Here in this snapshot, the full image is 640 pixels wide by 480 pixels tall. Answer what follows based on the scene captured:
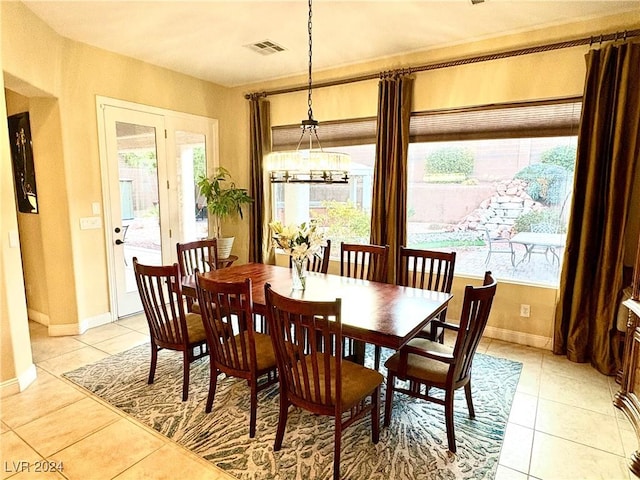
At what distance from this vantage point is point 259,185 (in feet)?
17.1

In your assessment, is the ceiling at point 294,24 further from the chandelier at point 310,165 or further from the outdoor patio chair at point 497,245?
the outdoor patio chair at point 497,245

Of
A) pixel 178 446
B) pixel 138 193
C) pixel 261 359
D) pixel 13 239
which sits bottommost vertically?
pixel 178 446

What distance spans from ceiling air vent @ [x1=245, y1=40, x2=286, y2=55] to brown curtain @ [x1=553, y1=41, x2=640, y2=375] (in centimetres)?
281

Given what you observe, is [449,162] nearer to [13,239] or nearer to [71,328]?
[13,239]

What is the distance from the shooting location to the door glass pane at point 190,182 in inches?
193

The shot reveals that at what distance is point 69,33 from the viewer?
11.7 feet

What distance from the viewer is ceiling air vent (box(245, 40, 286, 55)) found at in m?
3.81

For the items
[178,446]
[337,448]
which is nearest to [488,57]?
[337,448]

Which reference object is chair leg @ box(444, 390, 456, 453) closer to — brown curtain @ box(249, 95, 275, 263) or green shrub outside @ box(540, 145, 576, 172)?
green shrub outside @ box(540, 145, 576, 172)

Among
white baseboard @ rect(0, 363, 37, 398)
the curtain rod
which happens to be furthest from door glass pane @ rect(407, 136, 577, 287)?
white baseboard @ rect(0, 363, 37, 398)

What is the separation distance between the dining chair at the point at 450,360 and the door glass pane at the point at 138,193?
345 cm

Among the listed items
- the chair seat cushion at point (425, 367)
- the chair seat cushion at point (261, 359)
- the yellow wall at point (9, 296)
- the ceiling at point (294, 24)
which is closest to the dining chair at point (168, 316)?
the chair seat cushion at point (261, 359)

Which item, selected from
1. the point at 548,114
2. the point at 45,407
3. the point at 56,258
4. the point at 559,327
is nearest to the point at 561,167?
the point at 548,114

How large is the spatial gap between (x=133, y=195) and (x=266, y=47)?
2246 mm
